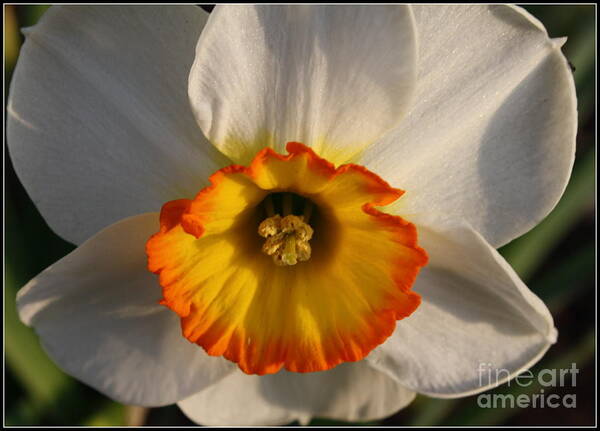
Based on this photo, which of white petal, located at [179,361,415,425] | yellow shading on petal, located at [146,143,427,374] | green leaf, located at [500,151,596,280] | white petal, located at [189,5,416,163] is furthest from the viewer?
green leaf, located at [500,151,596,280]

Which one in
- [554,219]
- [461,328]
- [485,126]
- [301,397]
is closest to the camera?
[485,126]

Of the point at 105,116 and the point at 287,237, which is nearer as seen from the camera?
the point at 105,116

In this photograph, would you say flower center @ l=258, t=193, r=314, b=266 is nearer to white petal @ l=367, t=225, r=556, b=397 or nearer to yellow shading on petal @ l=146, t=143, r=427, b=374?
yellow shading on petal @ l=146, t=143, r=427, b=374

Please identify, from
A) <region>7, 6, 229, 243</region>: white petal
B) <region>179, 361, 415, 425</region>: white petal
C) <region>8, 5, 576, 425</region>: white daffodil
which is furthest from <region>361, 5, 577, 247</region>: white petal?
<region>179, 361, 415, 425</region>: white petal

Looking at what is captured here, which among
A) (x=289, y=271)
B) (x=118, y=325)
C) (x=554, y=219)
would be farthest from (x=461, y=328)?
(x=118, y=325)

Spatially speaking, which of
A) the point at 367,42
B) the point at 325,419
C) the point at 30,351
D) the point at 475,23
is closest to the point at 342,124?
the point at 367,42

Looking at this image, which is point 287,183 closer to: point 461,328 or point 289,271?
point 289,271

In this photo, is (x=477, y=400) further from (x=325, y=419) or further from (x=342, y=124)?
(x=342, y=124)
